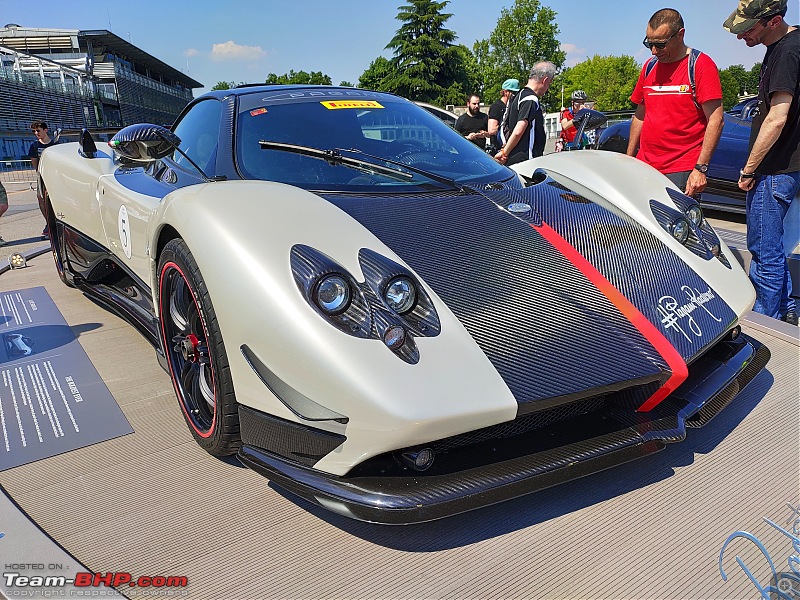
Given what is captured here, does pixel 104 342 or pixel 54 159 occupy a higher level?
pixel 54 159

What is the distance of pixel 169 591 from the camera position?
5.15 ft

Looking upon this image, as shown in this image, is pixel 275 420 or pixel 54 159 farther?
pixel 54 159

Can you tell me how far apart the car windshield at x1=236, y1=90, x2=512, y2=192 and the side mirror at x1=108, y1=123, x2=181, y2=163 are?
0.33 meters

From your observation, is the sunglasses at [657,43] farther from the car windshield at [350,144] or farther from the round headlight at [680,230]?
the round headlight at [680,230]

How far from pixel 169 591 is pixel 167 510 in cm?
37

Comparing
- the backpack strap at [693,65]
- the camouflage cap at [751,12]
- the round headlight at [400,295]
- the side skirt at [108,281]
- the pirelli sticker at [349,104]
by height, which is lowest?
the side skirt at [108,281]

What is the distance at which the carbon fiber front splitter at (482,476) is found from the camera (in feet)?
5.18

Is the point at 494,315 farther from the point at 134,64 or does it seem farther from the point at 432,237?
the point at 134,64

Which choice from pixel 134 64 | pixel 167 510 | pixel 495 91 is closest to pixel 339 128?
pixel 167 510

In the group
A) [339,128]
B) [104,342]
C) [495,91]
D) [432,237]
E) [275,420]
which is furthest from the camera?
[495,91]

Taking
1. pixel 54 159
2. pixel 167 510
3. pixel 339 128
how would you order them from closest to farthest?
pixel 167 510, pixel 339 128, pixel 54 159

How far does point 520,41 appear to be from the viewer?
6191 cm

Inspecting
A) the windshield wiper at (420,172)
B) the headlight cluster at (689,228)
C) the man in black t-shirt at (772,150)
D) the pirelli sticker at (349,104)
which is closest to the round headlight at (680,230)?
the headlight cluster at (689,228)
